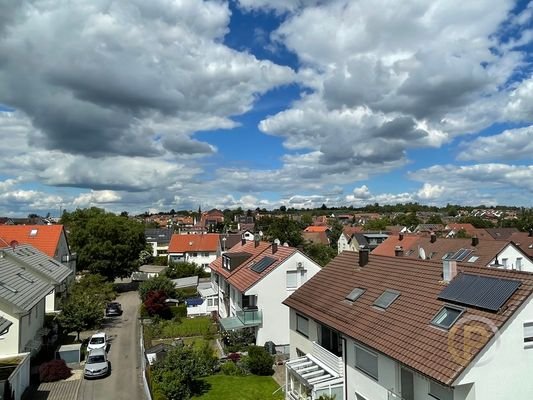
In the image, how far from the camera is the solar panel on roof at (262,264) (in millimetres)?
34406

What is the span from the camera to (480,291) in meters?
15.8

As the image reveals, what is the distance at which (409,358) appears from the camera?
49.5ft

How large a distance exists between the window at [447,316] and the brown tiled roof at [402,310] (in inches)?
7.8

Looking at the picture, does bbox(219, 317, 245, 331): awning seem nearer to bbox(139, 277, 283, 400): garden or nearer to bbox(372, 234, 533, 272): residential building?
bbox(139, 277, 283, 400): garden

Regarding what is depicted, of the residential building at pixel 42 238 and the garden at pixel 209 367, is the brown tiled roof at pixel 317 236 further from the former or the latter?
the garden at pixel 209 367

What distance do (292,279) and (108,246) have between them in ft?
113

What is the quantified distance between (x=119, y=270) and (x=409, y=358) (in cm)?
5229

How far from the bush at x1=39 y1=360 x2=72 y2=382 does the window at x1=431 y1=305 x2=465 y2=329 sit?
22.7m

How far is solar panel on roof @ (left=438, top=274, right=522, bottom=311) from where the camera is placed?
48.7 feet

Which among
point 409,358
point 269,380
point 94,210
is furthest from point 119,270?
point 409,358

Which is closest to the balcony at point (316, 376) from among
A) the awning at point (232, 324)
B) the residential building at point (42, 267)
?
the awning at point (232, 324)

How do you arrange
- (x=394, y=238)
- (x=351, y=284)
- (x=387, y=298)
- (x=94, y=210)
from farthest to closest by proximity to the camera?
(x=94, y=210), (x=394, y=238), (x=351, y=284), (x=387, y=298)

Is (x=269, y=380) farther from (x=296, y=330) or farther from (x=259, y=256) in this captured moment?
(x=259, y=256)

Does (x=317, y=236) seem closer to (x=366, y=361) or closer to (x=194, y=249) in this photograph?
(x=194, y=249)
